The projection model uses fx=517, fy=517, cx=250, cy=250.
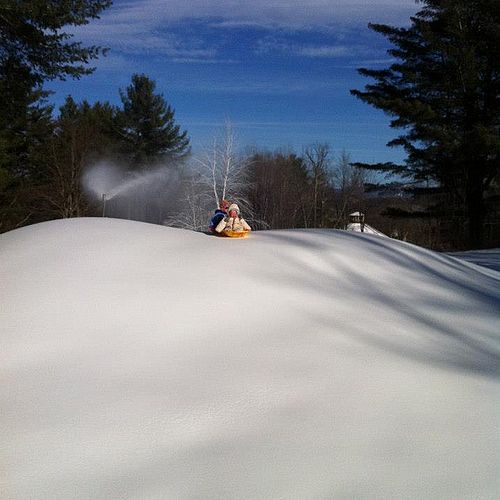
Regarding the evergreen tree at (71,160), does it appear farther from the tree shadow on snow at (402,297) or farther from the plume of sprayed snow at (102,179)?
the tree shadow on snow at (402,297)

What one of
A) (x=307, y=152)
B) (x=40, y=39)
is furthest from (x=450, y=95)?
(x=40, y=39)

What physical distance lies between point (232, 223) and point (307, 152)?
21.0 meters

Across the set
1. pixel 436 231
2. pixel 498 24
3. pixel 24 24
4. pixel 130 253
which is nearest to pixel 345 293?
pixel 130 253

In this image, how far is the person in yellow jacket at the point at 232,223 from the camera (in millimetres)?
5754

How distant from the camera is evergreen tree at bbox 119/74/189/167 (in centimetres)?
2872

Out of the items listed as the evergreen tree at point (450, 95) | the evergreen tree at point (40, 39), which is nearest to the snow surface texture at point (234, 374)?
the evergreen tree at point (40, 39)

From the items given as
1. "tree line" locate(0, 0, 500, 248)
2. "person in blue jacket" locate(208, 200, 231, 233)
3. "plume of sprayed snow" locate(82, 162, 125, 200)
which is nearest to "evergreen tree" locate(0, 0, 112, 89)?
"tree line" locate(0, 0, 500, 248)

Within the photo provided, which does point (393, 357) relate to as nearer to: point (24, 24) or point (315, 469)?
point (315, 469)

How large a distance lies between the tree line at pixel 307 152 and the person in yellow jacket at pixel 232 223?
702 centimetres

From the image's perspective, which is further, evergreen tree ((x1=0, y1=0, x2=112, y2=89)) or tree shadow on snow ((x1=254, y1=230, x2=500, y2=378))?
evergreen tree ((x1=0, y1=0, x2=112, y2=89))

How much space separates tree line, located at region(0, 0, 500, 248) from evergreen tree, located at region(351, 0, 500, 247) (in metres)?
0.04

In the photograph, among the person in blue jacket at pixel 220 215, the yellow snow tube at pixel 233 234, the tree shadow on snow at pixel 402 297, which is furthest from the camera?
the person in blue jacket at pixel 220 215

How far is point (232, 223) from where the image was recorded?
227 inches

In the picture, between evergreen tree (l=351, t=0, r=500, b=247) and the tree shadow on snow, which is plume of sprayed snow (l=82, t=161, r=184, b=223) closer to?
evergreen tree (l=351, t=0, r=500, b=247)
